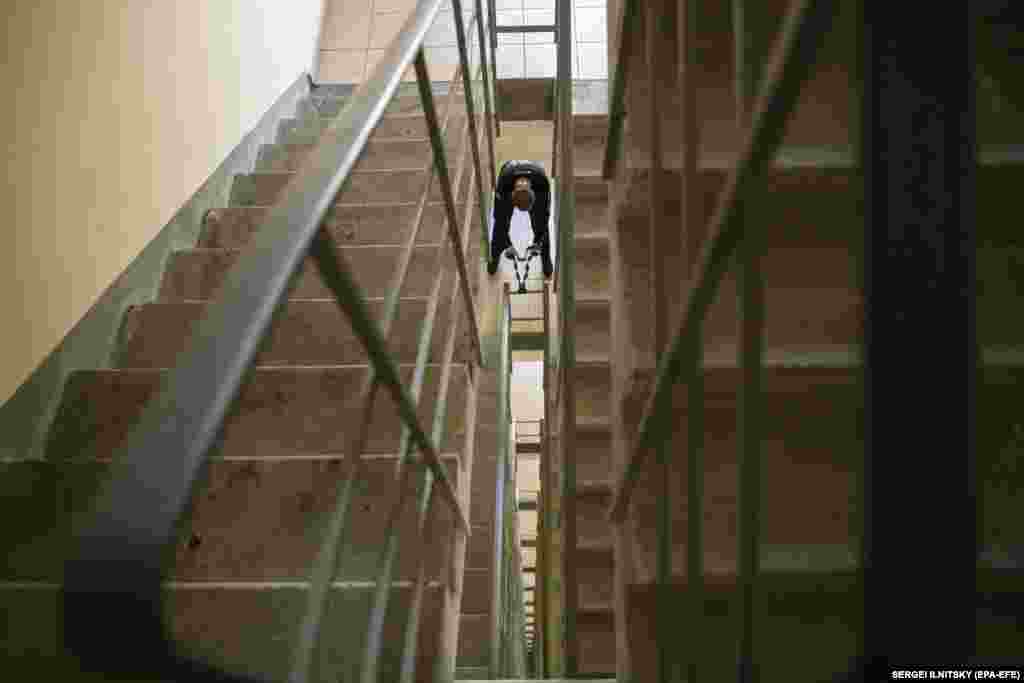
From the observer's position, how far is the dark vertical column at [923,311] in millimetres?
433

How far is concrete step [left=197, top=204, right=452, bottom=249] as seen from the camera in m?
2.42

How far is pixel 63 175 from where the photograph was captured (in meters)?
1.95

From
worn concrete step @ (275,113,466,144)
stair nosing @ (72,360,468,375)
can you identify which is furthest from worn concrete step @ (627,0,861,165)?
worn concrete step @ (275,113,466,144)

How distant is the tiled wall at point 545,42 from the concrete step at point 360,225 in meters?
2.04

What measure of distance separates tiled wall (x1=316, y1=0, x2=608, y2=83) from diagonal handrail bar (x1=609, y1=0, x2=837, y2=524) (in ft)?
12.6


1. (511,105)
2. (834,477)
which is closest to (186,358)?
(834,477)

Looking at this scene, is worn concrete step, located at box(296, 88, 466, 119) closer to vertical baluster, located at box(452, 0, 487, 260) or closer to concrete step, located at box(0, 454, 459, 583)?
vertical baluster, located at box(452, 0, 487, 260)

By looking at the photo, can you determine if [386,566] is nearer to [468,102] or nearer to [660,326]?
[660,326]

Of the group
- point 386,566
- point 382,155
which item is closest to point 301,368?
point 386,566

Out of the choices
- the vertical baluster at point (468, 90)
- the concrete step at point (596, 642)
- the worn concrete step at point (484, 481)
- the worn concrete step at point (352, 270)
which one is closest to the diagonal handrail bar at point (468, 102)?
the vertical baluster at point (468, 90)

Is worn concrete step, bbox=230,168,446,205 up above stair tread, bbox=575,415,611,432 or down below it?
above

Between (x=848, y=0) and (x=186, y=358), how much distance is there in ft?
1.42

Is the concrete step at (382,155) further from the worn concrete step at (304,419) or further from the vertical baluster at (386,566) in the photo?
the vertical baluster at (386,566)

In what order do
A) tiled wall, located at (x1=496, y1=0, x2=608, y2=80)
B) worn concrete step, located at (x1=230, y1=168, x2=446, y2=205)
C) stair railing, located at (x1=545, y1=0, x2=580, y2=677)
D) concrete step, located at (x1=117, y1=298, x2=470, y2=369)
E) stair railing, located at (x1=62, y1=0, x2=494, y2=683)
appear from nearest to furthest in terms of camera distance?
stair railing, located at (x1=62, y1=0, x2=494, y2=683) < concrete step, located at (x1=117, y1=298, x2=470, y2=369) < stair railing, located at (x1=545, y1=0, x2=580, y2=677) < worn concrete step, located at (x1=230, y1=168, x2=446, y2=205) < tiled wall, located at (x1=496, y1=0, x2=608, y2=80)
